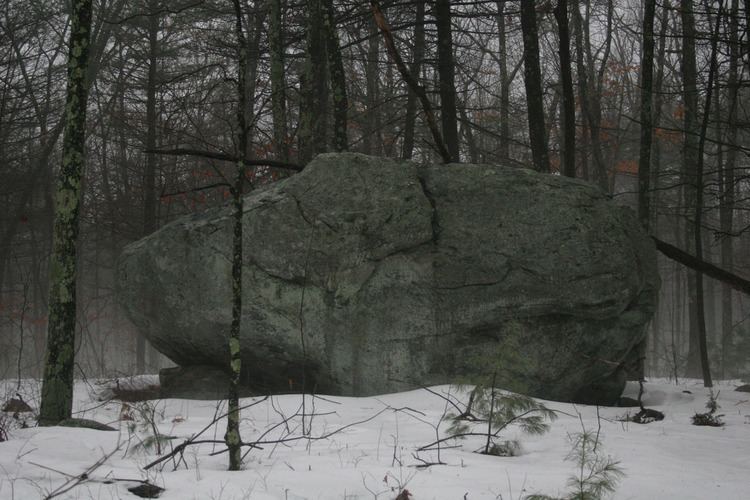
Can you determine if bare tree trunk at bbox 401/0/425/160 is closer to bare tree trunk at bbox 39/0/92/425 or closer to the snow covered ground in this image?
bare tree trunk at bbox 39/0/92/425

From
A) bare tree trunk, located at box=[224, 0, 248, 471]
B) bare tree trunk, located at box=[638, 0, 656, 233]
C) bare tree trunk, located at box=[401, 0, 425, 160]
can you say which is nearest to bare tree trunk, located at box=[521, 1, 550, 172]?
bare tree trunk, located at box=[638, 0, 656, 233]

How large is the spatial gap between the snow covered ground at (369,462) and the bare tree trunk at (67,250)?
562mm

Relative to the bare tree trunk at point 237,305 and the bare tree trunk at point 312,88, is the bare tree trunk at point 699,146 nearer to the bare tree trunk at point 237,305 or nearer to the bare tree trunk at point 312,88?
the bare tree trunk at point 237,305

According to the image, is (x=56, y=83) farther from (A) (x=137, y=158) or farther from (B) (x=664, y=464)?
(B) (x=664, y=464)

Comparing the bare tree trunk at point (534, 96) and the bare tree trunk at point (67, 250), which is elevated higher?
the bare tree trunk at point (534, 96)

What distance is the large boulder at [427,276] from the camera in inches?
257

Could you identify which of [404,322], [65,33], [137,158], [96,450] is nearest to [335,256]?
[404,322]

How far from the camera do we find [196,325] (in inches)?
281

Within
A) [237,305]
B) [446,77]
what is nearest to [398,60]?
[237,305]

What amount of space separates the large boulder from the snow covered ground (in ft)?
3.46

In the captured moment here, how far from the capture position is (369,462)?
385 cm

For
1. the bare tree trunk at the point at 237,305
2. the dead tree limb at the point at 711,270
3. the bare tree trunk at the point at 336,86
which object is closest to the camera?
the bare tree trunk at the point at 237,305

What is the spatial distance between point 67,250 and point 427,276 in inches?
135

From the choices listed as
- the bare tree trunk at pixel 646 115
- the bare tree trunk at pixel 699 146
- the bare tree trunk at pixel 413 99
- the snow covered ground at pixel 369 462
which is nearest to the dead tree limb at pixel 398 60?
the bare tree trunk at pixel 699 146
